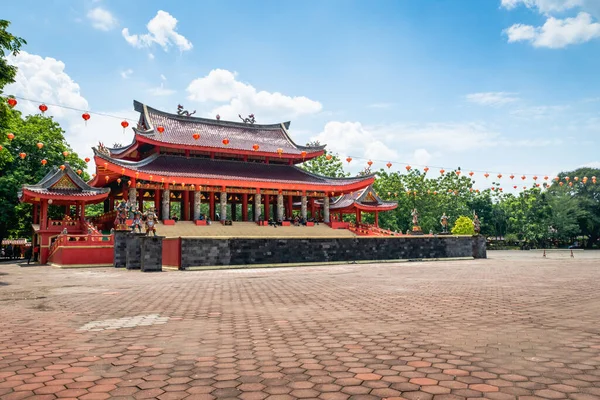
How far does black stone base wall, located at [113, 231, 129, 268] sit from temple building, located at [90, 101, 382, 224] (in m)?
9.09

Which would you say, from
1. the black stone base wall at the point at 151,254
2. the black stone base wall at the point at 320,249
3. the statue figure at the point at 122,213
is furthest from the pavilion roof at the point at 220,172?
the black stone base wall at the point at 151,254

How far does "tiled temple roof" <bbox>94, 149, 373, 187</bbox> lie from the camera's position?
101ft

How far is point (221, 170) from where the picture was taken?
34.5 m

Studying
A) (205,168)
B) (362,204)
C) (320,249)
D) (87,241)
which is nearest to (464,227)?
(362,204)

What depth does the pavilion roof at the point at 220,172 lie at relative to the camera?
29516mm

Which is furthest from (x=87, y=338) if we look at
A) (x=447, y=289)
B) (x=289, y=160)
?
(x=289, y=160)

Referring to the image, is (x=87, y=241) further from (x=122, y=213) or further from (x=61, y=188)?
(x=61, y=188)

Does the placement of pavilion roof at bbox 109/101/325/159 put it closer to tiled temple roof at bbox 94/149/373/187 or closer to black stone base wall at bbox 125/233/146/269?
tiled temple roof at bbox 94/149/373/187

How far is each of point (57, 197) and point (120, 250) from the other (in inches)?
370

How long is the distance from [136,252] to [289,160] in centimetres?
2170

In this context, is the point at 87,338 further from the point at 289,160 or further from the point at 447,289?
the point at 289,160

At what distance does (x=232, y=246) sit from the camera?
65.9 feet

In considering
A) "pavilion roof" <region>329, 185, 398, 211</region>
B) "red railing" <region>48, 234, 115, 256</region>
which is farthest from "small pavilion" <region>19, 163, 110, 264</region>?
"pavilion roof" <region>329, 185, 398, 211</region>

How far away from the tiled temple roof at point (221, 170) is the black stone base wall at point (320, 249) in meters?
11.6
